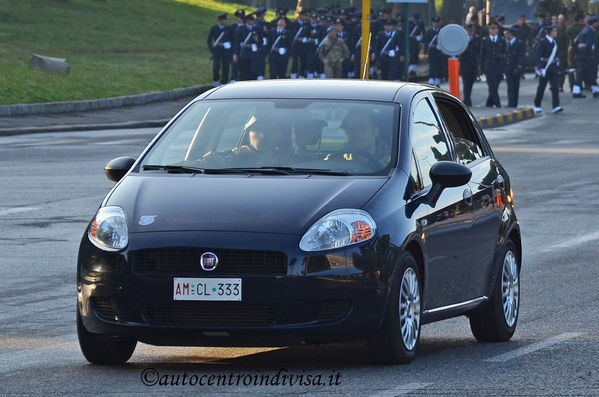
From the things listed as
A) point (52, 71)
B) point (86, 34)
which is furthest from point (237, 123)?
point (86, 34)

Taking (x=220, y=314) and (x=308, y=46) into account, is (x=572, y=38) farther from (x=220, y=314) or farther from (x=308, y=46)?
(x=220, y=314)

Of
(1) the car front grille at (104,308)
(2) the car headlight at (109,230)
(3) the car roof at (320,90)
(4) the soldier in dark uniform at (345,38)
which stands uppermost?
(3) the car roof at (320,90)

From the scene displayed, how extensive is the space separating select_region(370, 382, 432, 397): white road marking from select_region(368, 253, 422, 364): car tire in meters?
0.39

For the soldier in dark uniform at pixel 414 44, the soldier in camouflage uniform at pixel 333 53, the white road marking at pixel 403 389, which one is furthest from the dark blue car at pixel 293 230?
the soldier in dark uniform at pixel 414 44

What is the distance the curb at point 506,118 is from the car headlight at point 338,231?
25671 mm

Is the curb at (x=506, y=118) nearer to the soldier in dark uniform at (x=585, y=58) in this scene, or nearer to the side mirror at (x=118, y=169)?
the soldier in dark uniform at (x=585, y=58)

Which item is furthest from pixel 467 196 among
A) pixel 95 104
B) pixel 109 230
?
pixel 95 104

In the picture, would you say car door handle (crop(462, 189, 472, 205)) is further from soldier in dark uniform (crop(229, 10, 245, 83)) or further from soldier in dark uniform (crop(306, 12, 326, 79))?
soldier in dark uniform (crop(306, 12, 326, 79))

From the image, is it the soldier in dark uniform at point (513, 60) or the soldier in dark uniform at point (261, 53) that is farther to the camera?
the soldier in dark uniform at point (261, 53)

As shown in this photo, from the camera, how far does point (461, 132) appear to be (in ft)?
31.7

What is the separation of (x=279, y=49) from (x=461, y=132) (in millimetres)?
35250

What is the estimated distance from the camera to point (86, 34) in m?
55.0

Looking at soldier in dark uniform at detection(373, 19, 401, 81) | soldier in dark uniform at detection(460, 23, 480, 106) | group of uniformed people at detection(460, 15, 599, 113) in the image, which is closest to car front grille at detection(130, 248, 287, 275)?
group of uniformed people at detection(460, 15, 599, 113)

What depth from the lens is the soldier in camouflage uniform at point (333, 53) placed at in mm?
41719
